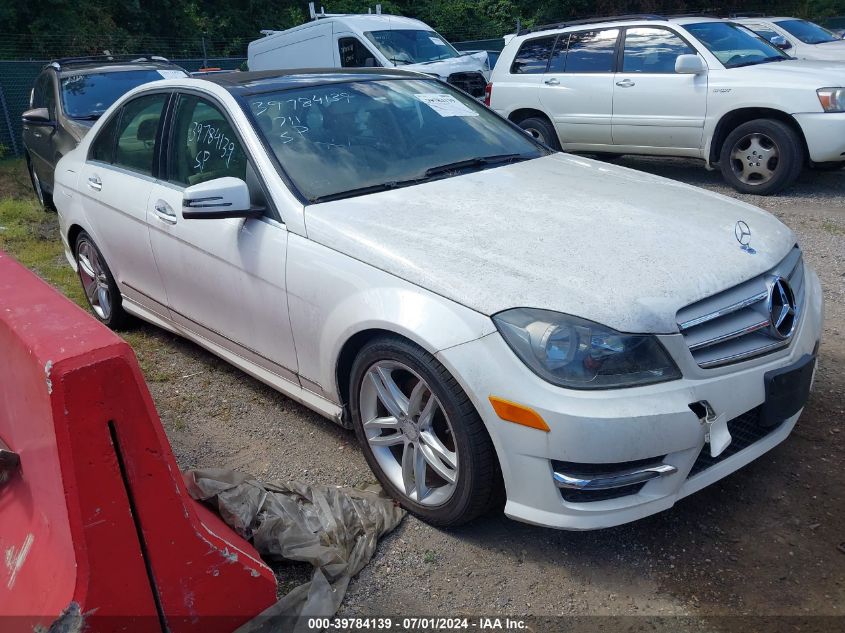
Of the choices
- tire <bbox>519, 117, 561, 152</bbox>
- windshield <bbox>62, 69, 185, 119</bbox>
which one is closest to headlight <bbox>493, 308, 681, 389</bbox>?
windshield <bbox>62, 69, 185, 119</bbox>

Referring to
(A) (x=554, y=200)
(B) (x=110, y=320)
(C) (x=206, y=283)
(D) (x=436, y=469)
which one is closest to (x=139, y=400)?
(D) (x=436, y=469)

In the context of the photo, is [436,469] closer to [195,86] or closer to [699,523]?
[699,523]

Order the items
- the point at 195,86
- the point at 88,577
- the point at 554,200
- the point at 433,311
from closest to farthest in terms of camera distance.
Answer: the point at 88,577 < the point at 433,311 < the point at 554,200 < the point at 195,86

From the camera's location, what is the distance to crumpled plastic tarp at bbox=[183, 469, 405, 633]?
2662mm

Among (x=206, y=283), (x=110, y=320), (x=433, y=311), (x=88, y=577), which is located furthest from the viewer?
(x=110, y=320)

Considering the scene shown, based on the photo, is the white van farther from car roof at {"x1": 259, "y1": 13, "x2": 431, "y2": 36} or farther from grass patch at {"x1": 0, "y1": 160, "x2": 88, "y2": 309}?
grass patch at {"x1": 0, "y1": 160, "x2": 88, "y2": 309}

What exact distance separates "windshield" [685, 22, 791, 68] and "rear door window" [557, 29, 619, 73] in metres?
0.91

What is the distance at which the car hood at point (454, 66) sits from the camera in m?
12.8

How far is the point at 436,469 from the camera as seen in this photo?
2.96 m

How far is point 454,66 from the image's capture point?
42.9 feet

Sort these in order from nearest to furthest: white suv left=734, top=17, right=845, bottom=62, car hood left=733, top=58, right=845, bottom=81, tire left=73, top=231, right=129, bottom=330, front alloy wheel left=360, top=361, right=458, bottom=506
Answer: front alloy wheel left=360, top=361, right=458, bottom=506
tire left=73, top=231, right=129, bottom=330
car hood left=733, top=58, right=845, bottom=81
white suv left=734, top=17, right=845, bottom=62

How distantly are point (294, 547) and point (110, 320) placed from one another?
3039mm

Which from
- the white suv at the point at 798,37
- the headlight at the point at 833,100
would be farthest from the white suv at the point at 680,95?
the white suv at the point at 798,37

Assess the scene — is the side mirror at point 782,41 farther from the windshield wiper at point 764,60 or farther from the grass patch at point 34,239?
the grass patch at point 34,239
